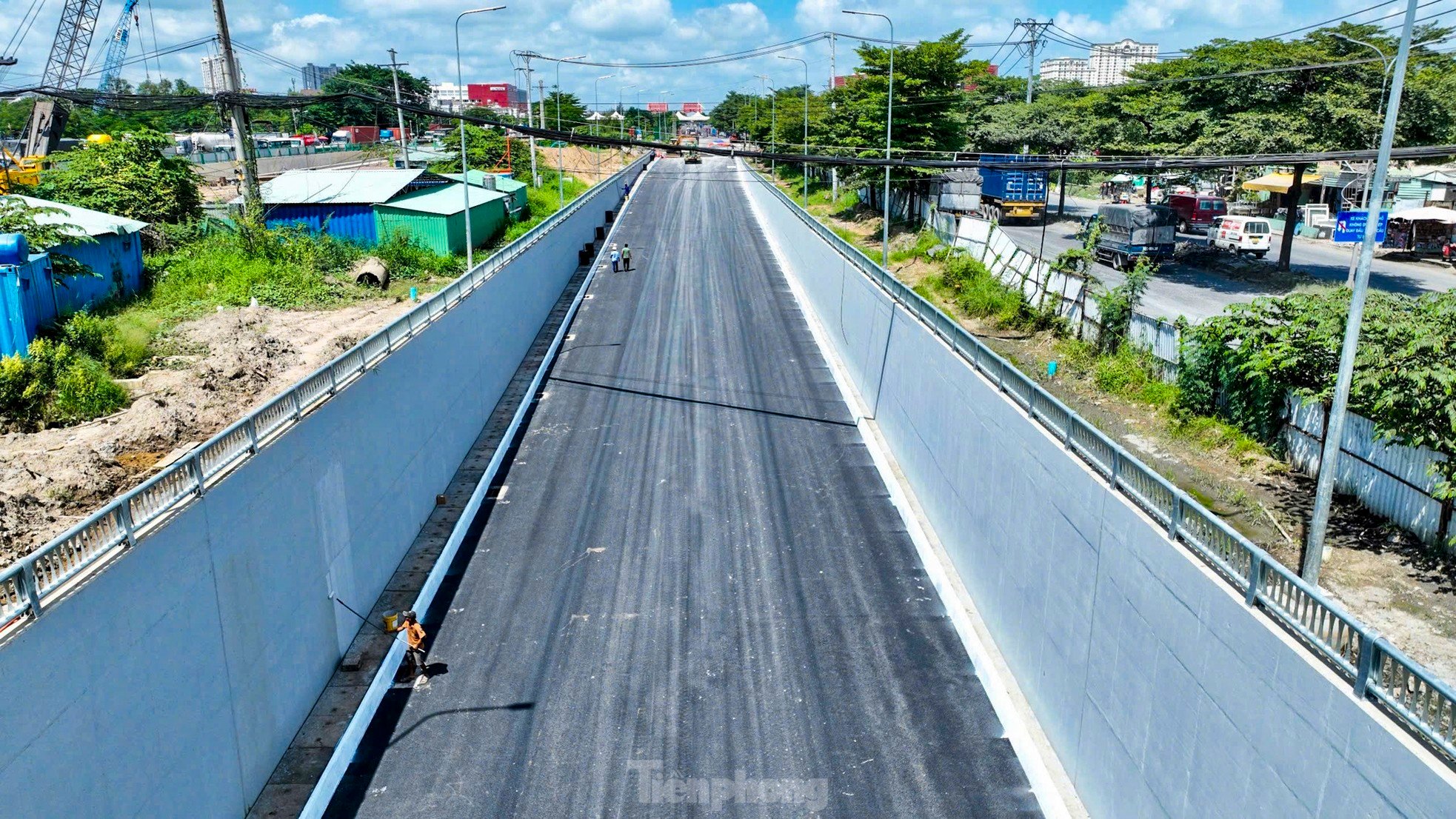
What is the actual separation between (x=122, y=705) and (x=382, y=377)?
8101mm

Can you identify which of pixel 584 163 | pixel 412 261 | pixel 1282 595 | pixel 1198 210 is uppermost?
pixel 584 163

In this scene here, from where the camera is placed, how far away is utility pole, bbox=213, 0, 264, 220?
94.5ft

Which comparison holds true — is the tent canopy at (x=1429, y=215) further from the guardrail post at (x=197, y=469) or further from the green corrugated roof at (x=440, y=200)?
the guardrail post at (x=197, y=469)

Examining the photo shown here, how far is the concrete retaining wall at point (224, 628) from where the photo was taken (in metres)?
7.36

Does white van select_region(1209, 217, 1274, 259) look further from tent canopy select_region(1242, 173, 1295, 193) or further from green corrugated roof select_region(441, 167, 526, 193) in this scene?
green corrugated roof select_region(441, 167, 526, 193)

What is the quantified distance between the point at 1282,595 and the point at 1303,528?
302 inches

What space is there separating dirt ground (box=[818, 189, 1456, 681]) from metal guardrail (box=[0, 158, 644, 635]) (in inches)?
513

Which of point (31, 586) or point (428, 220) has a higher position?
point (428, 220)

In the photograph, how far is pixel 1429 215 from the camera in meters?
38.9

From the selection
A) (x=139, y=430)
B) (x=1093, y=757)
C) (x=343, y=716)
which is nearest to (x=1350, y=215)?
(x=1093, y=757)

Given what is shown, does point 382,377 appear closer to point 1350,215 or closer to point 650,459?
point 650,459

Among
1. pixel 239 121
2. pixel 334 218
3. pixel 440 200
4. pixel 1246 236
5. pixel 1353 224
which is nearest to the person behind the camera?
pixel 1353 224

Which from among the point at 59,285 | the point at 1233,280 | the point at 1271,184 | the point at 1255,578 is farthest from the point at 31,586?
the point at 1271,184

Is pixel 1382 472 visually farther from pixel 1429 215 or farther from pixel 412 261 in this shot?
pixel 1429 215
